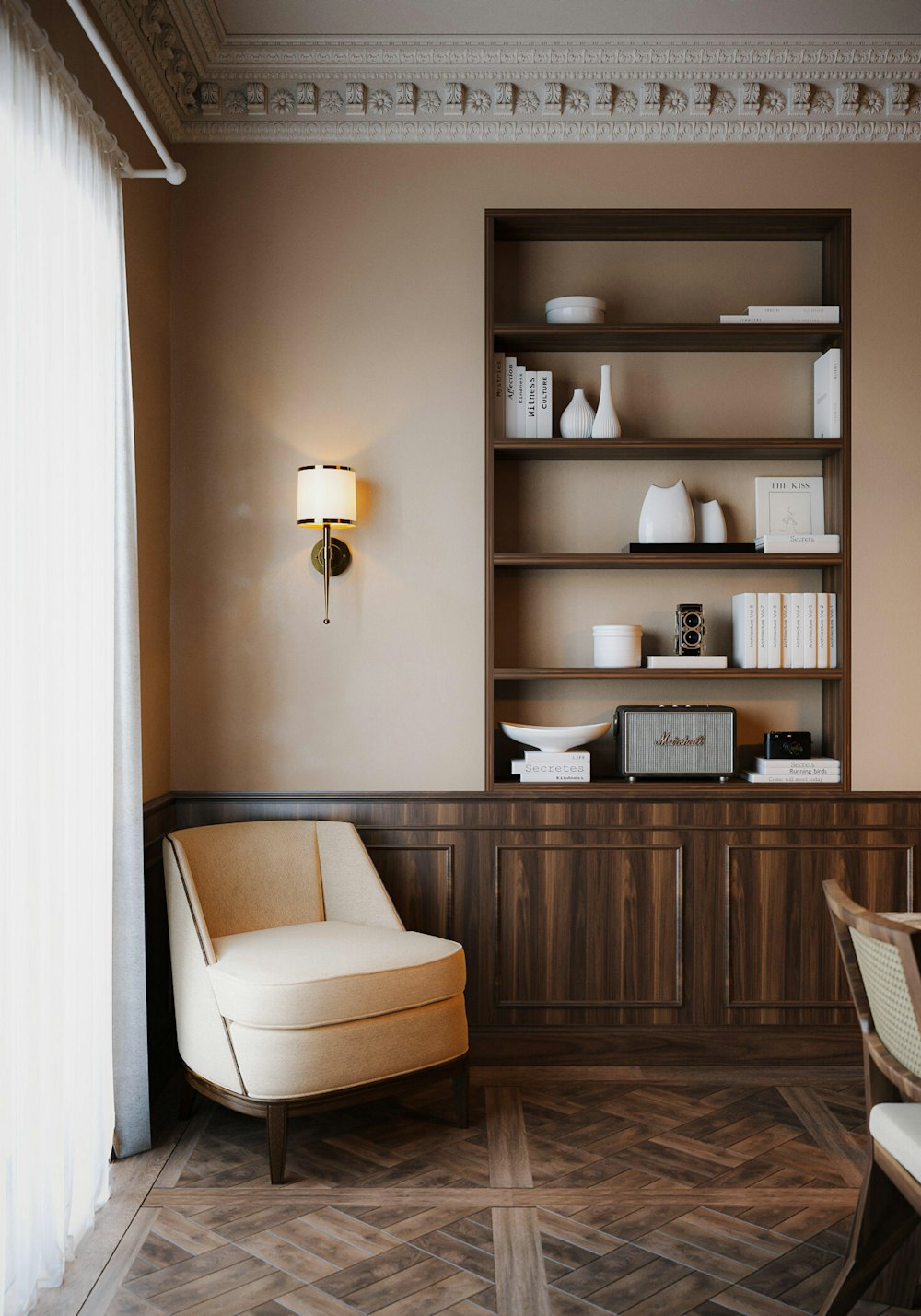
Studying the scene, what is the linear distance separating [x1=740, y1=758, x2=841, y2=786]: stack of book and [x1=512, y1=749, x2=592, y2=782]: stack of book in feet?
1.81

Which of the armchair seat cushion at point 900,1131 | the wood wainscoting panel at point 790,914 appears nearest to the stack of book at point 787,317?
the wood wainscoting panel at point 790,914

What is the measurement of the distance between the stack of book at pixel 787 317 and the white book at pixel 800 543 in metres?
0.68

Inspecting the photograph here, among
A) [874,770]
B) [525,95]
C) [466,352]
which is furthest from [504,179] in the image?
[874,770]

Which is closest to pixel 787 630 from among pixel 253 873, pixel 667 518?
pixel 667 518

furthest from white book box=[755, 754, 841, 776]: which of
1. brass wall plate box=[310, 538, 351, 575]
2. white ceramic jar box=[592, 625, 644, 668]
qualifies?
brass wall plate box=[310, 538, 351, 575]

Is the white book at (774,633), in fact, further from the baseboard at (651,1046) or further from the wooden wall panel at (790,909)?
the baseboard at (651,1046)

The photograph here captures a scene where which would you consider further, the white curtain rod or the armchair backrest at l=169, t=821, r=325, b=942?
the armchair backrest at l=169, t=821, r=325, b=942

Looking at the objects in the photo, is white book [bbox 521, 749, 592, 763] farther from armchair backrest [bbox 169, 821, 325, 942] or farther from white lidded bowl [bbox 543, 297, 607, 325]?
white lidded bowl [bbox 543, 297, 607, 325]

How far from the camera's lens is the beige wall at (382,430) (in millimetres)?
3352

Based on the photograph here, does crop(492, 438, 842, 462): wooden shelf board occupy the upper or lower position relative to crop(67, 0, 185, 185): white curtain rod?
lower

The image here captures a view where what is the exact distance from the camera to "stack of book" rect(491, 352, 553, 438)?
3377 mm

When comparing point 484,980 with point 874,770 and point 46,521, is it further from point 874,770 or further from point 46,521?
point 46,521

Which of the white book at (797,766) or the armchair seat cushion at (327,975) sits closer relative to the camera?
the armchair seat cushion at (327,975)

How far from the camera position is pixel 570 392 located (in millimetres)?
3486
